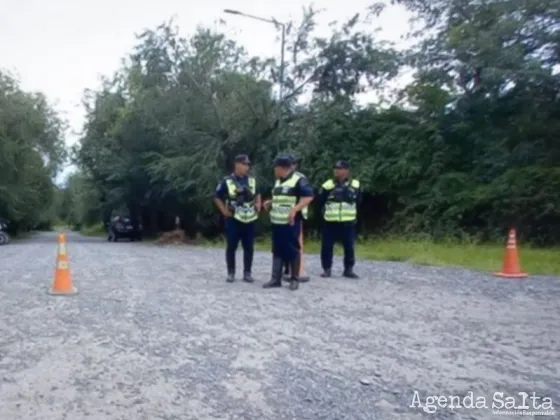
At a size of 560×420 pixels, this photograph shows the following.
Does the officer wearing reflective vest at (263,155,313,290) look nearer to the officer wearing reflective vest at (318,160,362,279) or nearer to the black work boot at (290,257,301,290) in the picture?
the black work boot at (290,257,301,290)

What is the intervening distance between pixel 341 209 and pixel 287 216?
4.89ft

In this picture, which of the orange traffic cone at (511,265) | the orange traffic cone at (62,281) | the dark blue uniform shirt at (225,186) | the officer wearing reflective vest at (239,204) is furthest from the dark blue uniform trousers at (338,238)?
the orange traffic cone at (62,281)

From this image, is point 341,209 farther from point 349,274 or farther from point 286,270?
point 286,270

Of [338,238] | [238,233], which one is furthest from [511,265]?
[238,233]

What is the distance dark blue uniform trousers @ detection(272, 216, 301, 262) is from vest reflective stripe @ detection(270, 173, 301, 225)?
0.10m

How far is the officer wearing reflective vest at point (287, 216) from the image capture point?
8.22 meters

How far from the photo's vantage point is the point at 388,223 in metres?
23.1

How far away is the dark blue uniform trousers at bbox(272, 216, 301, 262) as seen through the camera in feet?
27.0

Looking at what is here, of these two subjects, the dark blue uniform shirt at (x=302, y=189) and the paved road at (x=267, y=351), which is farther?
the dark blue uniform shirt at (x=302, y=189)

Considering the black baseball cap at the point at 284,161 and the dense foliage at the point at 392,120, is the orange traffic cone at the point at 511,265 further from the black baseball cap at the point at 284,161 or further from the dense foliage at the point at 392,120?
the dense foliage at the point at 392,120

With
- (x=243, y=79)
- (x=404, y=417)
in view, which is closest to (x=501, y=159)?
(x=243, y=79)

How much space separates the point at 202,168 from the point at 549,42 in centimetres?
1388

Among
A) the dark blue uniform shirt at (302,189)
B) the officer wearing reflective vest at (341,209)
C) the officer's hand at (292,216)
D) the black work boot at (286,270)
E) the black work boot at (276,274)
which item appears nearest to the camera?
the officer's hand at (292,216)

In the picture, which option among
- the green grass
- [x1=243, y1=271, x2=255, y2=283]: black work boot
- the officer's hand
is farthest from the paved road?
the green grass
